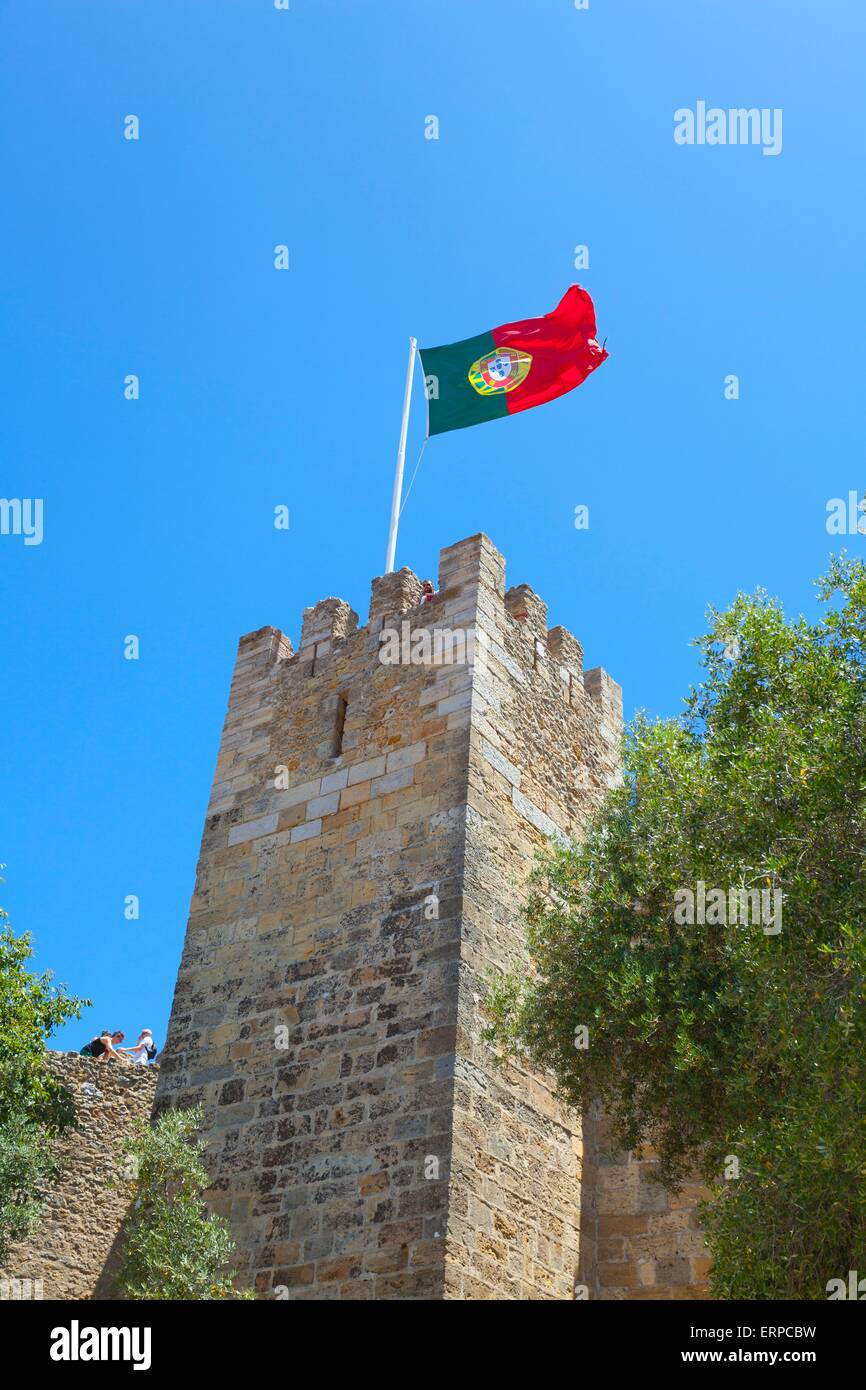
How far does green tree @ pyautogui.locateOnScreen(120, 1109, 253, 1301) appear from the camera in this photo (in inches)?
380

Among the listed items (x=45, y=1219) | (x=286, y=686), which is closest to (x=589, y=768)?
(x=286, y=686)

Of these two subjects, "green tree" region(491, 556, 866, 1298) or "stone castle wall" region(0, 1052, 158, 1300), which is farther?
"stone castle wall" region(0, 1052, 158, 1300)

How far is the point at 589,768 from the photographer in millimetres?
14375

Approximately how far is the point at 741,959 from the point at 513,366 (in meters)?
→ 9.00

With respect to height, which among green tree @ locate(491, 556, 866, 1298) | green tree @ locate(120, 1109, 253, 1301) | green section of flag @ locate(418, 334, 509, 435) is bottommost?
green tree @ locate(120, 1109, 253, 1301)

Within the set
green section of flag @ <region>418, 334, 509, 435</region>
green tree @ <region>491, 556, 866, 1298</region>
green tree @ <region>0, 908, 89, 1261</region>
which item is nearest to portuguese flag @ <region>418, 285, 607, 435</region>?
green section of flag @ <region>418, 334, 509, 435</region>

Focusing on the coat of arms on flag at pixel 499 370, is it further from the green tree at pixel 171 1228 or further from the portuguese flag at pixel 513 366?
the green tree at pixel 171 1228

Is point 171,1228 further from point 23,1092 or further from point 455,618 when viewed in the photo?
point 455,618

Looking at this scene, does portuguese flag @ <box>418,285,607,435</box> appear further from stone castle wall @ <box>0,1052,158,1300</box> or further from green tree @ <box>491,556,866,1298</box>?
stone castle wall @ <box>0,1052,158,1300</box>

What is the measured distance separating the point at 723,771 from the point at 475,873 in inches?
90.4

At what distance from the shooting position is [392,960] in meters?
11.0

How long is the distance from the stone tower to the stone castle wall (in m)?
2.36
